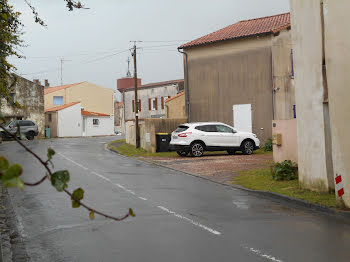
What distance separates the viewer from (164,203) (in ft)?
38.4

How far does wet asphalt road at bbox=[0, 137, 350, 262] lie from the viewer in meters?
6.98

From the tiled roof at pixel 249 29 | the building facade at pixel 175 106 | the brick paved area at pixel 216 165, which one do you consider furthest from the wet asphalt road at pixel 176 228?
the building facade at pixel 175 106

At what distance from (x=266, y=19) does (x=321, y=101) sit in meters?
23.8

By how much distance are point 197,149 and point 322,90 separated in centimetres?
1462

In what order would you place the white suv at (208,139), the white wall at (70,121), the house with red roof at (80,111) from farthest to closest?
the house with red roof at (80,111) < the white wall at (70,121) < the white suv at (208,139)

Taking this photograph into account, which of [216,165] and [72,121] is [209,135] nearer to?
[216,165]

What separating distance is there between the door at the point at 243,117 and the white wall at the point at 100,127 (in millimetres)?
36926

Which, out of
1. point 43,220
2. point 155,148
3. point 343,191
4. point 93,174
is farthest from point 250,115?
point 43,220

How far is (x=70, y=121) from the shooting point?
207ft

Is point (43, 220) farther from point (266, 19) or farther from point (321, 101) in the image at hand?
point (266, 19)

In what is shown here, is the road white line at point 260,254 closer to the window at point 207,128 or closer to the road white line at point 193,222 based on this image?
the road white line at point 193,222

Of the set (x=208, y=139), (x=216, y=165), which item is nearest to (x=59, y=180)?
(x=216, y=165)

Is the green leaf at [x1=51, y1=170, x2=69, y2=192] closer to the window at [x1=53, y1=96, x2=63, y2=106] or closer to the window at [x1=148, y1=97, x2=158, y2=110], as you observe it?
the window at [x1=148, y1=97, x2=158, y2=110]

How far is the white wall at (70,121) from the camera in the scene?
62234 mm
